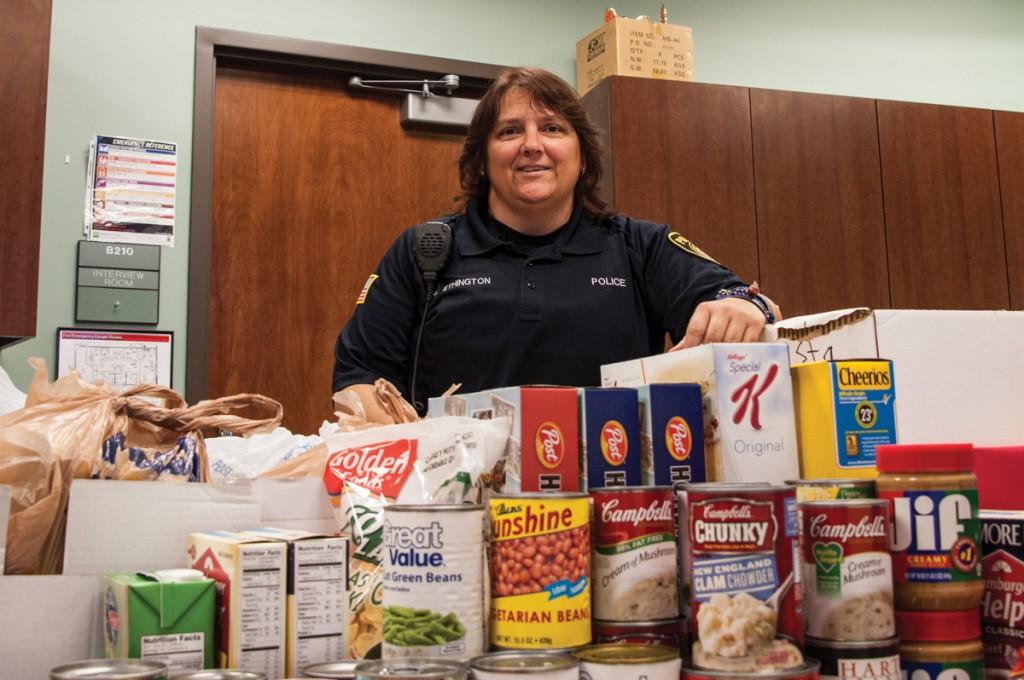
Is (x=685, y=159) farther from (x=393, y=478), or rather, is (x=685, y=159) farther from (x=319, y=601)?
(x=319, y=601)

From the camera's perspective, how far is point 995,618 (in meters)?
0.88

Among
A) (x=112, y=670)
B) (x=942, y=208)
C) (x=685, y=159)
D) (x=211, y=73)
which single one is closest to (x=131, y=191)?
(x=211, y=73)

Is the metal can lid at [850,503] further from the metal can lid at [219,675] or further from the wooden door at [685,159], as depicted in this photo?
the wooden door at [685,159]

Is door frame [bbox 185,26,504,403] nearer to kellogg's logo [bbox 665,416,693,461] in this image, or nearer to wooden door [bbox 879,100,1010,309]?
wooden door [bbox 879,100,1010,309]

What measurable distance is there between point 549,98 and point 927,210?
2313mm

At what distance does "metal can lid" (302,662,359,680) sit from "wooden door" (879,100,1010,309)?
3151 millimetres

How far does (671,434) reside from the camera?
99cm

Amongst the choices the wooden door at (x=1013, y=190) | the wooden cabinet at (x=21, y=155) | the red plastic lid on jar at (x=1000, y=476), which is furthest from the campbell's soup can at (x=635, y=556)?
the wooden door at (x=1013, y=190)

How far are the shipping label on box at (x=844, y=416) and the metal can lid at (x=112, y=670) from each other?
676 mm

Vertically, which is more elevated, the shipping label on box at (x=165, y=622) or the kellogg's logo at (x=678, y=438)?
the kellogg's logo at (x=678, y=438)

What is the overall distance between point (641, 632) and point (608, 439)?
0.22 metres

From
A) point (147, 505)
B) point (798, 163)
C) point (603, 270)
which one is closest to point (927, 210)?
point (798, 163)

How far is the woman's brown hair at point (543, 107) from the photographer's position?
1.83m

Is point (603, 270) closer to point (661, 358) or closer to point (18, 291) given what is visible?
point (661, 358)
